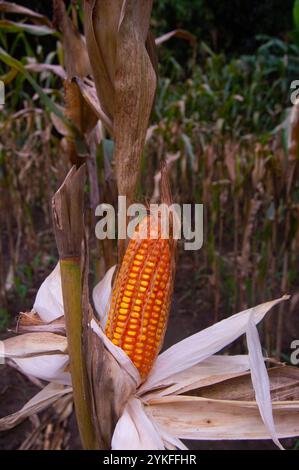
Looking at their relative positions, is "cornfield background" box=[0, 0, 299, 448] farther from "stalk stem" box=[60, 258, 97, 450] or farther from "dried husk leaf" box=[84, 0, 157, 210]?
"stalk stem" box=[60, 258, 97, 450]

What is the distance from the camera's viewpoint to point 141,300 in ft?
2.08

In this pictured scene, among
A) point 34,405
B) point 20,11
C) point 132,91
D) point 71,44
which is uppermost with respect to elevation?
point 20,11

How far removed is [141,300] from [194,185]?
2081mm

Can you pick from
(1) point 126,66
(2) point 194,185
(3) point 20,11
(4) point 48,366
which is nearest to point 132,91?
(1) point 126,66

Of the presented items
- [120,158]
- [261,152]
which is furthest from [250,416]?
[261,152]

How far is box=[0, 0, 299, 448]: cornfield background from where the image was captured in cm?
151

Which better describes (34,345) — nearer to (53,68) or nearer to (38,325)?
(38,325)

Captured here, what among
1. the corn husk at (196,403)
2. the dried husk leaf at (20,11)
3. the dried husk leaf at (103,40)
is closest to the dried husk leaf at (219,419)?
the corn husk at (196,403)

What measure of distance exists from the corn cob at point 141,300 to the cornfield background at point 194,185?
1.11ft

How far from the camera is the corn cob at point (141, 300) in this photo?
631mm

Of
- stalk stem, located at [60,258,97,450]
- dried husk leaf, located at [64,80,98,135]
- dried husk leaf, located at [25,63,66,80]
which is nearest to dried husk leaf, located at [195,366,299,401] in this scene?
stalk stem, located at [60,258,97,450]

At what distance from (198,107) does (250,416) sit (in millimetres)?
3362

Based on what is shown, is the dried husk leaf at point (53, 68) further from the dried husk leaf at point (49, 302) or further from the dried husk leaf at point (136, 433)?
the dried husk leaf at point (136, 433)

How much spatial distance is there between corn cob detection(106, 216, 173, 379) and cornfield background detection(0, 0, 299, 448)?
13.3 inches
